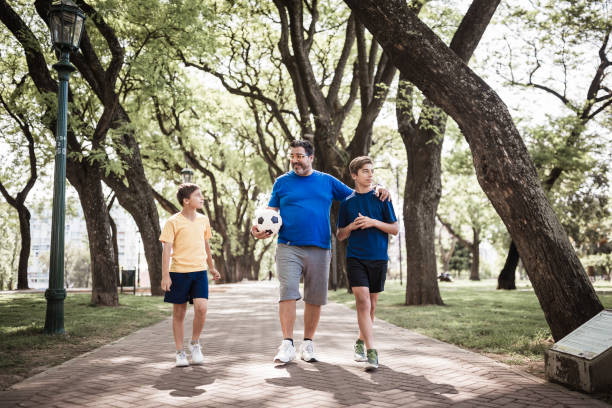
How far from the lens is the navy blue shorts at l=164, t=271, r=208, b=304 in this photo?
5.36 meters

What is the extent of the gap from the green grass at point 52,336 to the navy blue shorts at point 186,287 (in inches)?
60.8

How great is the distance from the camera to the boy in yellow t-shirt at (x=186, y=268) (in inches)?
211

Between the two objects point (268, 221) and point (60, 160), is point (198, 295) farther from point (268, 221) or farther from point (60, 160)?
point (60, 160)

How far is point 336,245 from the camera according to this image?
2142cm

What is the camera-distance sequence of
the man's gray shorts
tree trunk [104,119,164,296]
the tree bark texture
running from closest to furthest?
the man's gray shorts
the tree bark texture
tree trunk [104,119,164,296]

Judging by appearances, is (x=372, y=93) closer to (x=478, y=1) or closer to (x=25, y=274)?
(x=478, y=1)

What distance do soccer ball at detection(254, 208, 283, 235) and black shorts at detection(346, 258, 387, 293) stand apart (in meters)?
0.82

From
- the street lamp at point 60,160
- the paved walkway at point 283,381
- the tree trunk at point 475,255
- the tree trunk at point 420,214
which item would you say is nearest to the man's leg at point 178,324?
the paved walkway at point 283,381

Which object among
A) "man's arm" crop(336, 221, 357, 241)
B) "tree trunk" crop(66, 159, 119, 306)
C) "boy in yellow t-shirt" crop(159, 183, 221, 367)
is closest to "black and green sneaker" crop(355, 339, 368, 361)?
"man's arm" crop(336, 221, 357, 241)

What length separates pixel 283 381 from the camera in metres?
4.48

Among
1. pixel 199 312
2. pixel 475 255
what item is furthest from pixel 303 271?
pixel 475 255

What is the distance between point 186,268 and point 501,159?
3.67 m

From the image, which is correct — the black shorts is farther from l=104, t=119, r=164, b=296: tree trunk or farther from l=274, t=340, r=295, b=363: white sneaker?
l=104, t=119, r=164, b=296: tree trunk

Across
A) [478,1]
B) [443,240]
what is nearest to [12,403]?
[478,1]
